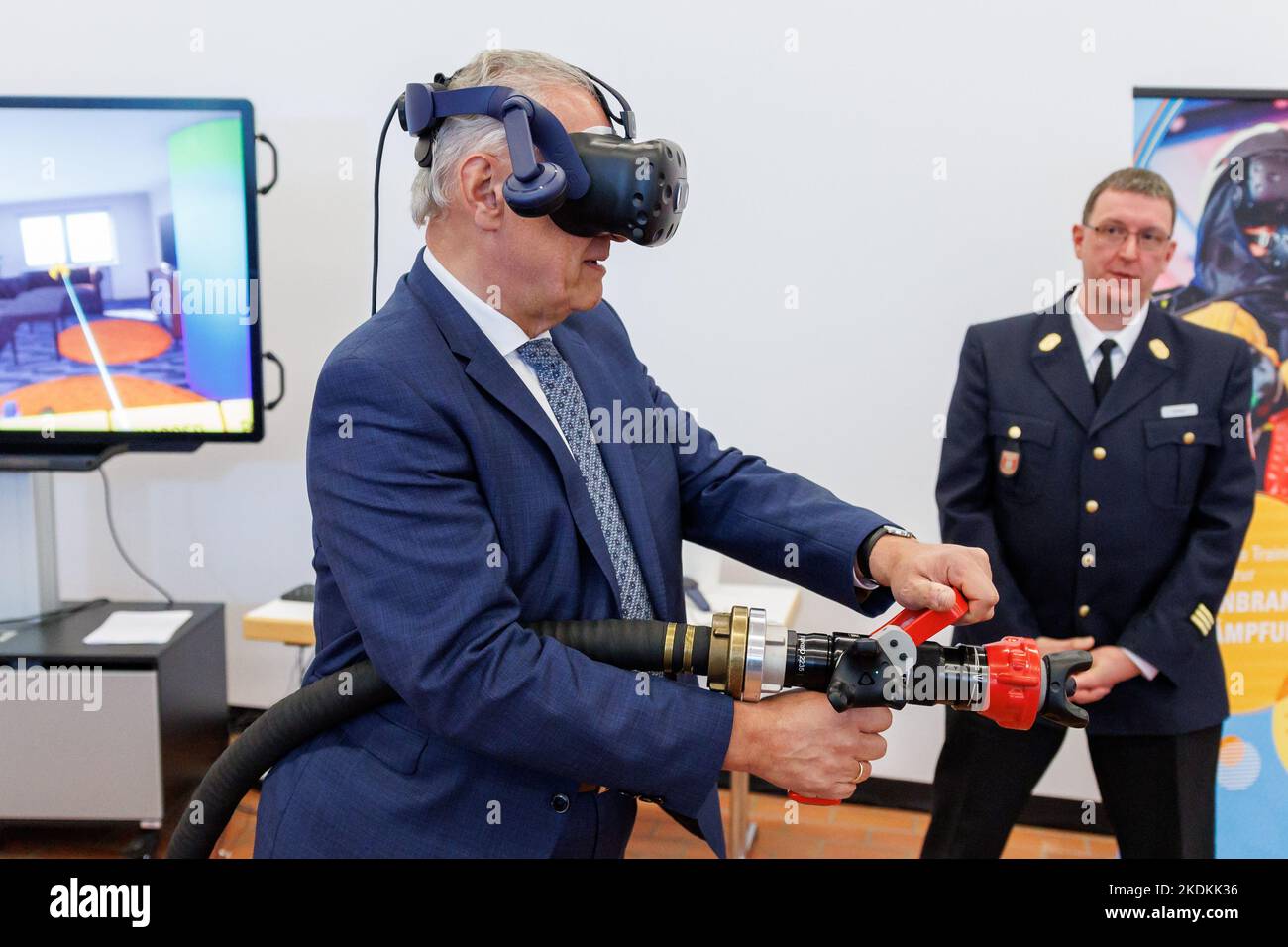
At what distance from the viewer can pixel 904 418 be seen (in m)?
3.17

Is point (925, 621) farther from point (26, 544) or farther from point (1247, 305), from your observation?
point (26, 544)

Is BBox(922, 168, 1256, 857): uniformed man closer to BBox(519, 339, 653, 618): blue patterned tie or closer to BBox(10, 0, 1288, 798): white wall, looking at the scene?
BBox(10, 0, 1288, 798): white wall

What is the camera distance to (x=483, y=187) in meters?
1.16

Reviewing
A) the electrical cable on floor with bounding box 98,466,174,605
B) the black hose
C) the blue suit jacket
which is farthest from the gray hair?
the electrical cable on floor with bounding box 98,466,174,605

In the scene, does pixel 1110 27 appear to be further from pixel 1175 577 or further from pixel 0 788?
pixel 0 788

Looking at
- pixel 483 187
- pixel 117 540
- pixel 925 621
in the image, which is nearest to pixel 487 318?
pixel 483 187

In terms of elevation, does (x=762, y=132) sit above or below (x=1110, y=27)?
below

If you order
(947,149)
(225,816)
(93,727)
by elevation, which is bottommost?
(93,727)

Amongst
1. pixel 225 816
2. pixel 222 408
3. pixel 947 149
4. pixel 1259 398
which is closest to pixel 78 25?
pixel 222 408

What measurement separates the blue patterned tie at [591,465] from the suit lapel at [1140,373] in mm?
1411

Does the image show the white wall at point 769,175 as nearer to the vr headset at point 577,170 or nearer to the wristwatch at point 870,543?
the wristwatch at point 870,543

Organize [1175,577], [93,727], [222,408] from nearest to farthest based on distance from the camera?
[1175,577]
[93,727]
[222,408]
